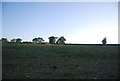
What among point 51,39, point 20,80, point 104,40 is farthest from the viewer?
point 51,39

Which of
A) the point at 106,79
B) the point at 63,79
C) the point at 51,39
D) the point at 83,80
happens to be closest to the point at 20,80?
the point at 63,79

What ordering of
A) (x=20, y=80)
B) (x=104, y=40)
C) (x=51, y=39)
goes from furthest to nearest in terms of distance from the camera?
(x=51, y=39), (x=104, y=40), (x=20, y=80)

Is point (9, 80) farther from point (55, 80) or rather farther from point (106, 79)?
point (106, 79)

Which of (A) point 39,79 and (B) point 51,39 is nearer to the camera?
(A) point 39,79

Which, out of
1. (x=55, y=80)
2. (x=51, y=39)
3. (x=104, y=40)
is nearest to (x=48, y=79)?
(x=55, y=80)

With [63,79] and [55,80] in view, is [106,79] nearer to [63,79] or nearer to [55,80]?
[63,79]

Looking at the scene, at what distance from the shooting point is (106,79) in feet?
15.1

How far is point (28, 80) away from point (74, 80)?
1.56 meters

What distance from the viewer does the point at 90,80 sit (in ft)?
14.6

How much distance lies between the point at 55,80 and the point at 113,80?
202 cm

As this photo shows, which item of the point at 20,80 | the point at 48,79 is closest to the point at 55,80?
the point at 48,79

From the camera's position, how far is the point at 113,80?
14.6ft

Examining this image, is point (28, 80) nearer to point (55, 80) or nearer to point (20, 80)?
point (20, 80)

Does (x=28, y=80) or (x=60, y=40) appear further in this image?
(x=60, y=40)
